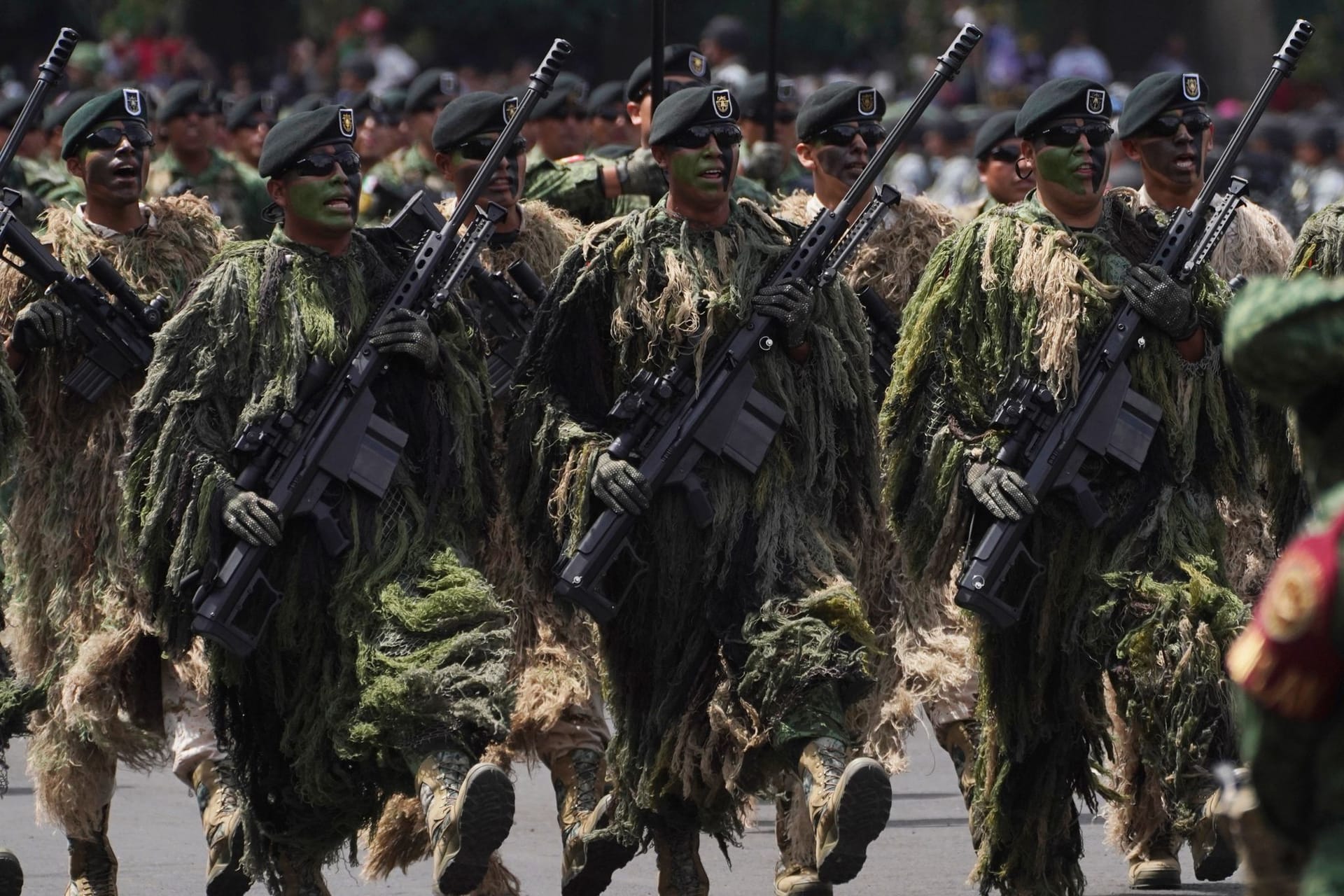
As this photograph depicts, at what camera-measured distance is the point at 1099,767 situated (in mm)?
7113

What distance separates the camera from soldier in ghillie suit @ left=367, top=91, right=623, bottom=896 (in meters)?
7.62

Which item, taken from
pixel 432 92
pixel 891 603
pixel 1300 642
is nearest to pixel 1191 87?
pixel 891 603

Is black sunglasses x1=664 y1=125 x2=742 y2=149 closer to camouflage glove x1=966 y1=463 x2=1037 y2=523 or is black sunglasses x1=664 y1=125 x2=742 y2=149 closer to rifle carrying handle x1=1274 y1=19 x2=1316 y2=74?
camouflage glove x1=966 y1=463 x2=1037 y2=523

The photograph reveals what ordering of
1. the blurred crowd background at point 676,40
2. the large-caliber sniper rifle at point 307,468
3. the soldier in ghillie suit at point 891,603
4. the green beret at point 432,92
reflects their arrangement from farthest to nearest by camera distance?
the blurred crowd background at point 676,40 < the green beret at point 432,92 < the soldier in ghillie suit at point 891,603 < the large-caliber sniper rifle at point 307,468

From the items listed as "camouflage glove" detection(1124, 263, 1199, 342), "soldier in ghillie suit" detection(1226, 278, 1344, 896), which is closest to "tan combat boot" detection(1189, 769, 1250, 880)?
"camouflage glove" detection(1124, 263, 1199, 342)

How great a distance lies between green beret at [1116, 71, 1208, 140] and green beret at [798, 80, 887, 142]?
125 centimetres

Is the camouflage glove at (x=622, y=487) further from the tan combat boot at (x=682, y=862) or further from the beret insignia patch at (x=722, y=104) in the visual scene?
the beret insignia patch at (x=722, y=104)

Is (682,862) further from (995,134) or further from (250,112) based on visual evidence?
(250,112)

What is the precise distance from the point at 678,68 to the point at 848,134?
1979mm

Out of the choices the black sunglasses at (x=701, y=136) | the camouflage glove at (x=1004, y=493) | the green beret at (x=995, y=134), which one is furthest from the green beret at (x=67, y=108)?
the camouflage glove at (x=1004, y=493)

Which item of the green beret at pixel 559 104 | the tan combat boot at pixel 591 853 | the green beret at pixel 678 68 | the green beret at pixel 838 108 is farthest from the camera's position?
the green beret at pixel 559 104

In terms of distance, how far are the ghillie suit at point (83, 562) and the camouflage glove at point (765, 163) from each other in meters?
3.65

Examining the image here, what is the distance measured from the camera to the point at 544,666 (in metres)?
8.18

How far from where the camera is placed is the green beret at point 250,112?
1365 cm
